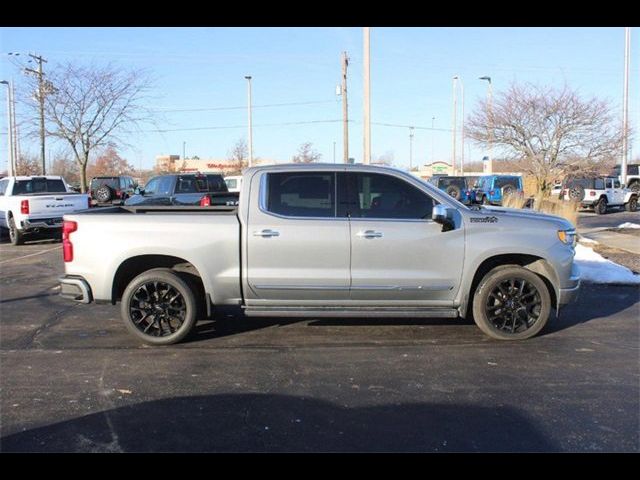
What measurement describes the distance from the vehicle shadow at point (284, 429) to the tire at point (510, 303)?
182cm

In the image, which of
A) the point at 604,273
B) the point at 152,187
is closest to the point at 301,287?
the point at 604,273

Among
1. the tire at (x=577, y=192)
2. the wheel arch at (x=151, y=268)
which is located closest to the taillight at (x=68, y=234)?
the wheel arch at (x=151, y=268)

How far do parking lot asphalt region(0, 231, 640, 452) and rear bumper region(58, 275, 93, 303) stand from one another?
1.58ft

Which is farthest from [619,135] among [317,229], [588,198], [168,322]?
[168,322]

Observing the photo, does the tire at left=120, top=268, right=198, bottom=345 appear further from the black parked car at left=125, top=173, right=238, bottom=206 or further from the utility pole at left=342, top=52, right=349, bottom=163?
the utility pole at left=342, top=52, right=349, bottom=163

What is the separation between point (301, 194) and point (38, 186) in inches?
504

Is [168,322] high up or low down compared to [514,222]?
down

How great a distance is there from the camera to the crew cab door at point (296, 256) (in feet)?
19.1

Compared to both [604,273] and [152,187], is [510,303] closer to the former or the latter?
[604,273]

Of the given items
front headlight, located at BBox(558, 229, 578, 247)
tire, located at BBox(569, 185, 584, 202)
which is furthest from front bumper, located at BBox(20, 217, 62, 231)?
tire, located at BBox(569, 185, 584, 202)
